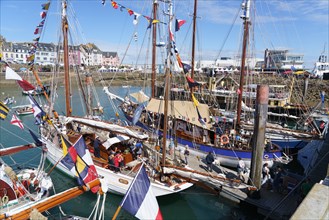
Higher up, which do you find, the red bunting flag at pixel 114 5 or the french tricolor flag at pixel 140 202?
the red bunting flag at pixel 114 5

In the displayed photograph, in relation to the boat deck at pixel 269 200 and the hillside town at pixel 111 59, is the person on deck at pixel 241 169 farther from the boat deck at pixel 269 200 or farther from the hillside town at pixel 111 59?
the hillside town at pixel 111 59

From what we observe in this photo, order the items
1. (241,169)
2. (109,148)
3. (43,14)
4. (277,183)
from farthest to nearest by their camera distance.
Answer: (43,14) < (109,148) < (241,169) < (277,183)

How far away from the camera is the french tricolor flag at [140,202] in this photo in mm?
7977

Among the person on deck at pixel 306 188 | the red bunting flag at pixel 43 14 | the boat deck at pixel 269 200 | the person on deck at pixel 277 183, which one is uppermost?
the red bunting flag at pixel 43 14

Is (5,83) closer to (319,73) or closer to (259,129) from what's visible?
(259,129)

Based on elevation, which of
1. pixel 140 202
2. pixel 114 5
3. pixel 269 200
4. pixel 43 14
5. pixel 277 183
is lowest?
pixel 269 200

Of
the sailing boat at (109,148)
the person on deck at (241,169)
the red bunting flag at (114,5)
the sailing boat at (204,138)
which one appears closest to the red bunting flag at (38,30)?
the sailing boat at (109,148)

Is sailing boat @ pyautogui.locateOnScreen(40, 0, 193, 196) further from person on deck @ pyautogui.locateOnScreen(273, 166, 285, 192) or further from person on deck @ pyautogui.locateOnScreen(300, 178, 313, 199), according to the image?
person on deck @ pyautogui.locateOnScreen(300, 178, 313, 199)

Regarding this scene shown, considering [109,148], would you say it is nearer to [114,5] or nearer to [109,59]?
[114,5]

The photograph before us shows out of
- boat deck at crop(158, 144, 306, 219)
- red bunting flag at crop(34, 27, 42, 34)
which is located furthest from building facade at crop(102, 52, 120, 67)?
boat deck at crop(158, 144, 306, 219)

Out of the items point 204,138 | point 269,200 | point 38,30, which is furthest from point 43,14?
point 269,200

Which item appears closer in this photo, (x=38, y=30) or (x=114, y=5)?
(x=38, y=30)

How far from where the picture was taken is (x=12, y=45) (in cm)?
11300

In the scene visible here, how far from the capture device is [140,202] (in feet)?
26.5
